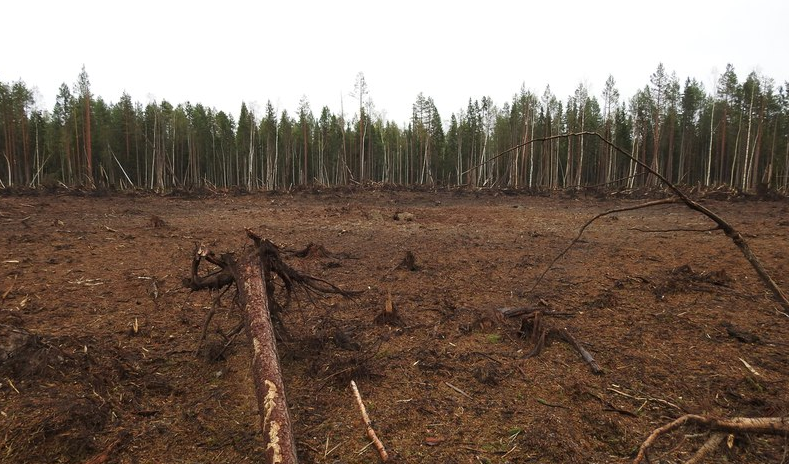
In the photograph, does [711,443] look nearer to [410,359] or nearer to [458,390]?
[458,390]

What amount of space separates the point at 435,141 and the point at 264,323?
4860 centimetres

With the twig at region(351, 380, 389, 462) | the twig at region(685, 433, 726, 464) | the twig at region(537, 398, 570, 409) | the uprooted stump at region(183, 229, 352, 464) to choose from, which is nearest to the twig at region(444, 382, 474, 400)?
the twig at region(537, 398, 570, 409)

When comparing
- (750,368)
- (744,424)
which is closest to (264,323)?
(744,424)

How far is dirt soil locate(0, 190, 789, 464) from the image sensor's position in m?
2.70

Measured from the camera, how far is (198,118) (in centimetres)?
4778

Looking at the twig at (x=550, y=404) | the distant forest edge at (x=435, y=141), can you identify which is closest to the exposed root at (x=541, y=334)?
the twig at (x=550, y=404)

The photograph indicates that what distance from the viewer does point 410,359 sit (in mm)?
3959

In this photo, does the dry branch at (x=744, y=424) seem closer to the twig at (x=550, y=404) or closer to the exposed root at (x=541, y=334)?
the twig at (x=550, y=404)

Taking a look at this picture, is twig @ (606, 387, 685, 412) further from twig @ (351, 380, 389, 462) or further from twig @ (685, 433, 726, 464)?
twig @ (351, 380, 389, 462)

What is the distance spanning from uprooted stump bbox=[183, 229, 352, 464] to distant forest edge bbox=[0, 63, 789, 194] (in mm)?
28166

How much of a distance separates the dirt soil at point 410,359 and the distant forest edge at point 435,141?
25.1m

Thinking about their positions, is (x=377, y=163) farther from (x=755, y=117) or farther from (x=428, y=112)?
(x=755, y=117)

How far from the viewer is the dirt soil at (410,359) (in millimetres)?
2695

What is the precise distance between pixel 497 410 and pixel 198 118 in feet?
176
